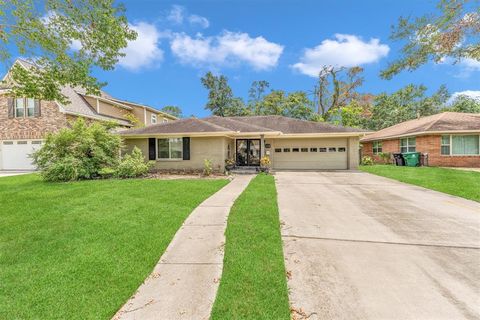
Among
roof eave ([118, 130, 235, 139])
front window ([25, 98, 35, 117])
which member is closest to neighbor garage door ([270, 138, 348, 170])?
roof eave ([118, 130, 235, 139])

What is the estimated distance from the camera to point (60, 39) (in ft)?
22.7

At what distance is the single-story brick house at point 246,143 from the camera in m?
14.6

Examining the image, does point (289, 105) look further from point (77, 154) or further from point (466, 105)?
point (77, 154)

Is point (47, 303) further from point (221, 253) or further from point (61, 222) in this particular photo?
point (61, 222)

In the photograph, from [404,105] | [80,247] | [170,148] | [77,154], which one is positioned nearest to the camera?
[80,247]

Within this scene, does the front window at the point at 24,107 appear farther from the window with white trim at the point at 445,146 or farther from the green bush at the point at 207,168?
the window with white trim at the point at 445,146

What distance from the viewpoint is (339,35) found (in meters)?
20.5

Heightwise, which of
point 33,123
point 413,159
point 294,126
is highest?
point 33,123

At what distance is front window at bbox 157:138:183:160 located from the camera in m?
14.9

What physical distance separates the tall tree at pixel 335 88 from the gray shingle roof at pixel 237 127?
1609 cm

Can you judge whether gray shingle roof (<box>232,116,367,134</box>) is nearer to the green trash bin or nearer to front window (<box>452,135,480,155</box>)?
the green trash bin

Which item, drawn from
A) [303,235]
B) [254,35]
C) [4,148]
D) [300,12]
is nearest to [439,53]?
[300,12]

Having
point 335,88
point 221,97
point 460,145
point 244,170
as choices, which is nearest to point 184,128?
point 244,170

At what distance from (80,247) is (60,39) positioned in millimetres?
5857
